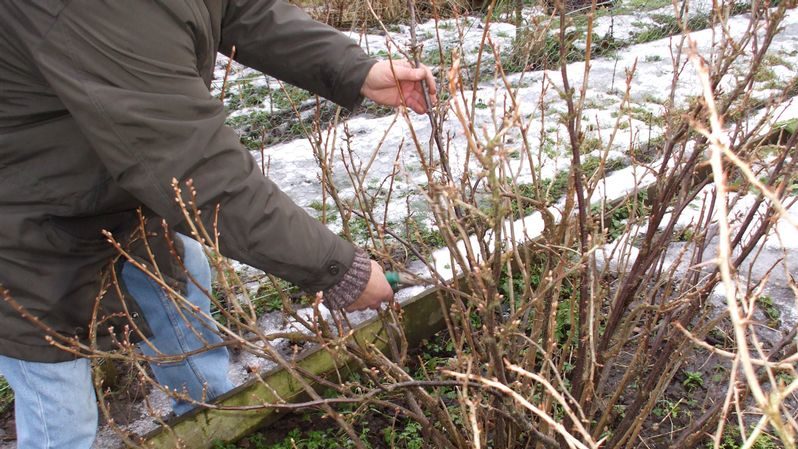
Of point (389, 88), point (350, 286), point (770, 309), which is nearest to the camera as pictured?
point (350, 286)

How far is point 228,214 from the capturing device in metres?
1.63

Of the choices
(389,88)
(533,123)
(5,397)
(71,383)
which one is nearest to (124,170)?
(71,383)

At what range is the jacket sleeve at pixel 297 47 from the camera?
2.24 meters

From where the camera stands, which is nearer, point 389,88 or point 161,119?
point 161,119

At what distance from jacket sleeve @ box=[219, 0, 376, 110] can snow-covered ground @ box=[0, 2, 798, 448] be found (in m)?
0.63

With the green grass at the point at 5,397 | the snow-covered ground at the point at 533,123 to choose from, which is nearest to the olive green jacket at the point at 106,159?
the snow-covered ground at the point at 533,123

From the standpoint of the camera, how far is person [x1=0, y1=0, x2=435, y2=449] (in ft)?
4.80

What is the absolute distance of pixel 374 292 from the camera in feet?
6.16

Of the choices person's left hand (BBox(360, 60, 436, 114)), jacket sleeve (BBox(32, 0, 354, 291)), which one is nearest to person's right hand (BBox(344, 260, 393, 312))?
jacket sleeve (BBox(32, 0, 354, 291))

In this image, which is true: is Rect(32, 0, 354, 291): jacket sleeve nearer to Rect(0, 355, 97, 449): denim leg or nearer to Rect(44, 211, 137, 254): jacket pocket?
Rect(44, 211, 137, 254): jacket pocket

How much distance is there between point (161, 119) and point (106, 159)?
0.54 ft

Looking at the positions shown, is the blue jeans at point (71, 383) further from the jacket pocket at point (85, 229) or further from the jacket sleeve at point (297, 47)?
the jacket sleeve at point (297, 47)

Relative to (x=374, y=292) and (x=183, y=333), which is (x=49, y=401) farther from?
(x=374, y=292)

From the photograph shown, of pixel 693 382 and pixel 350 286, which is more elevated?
pixel 350 286
